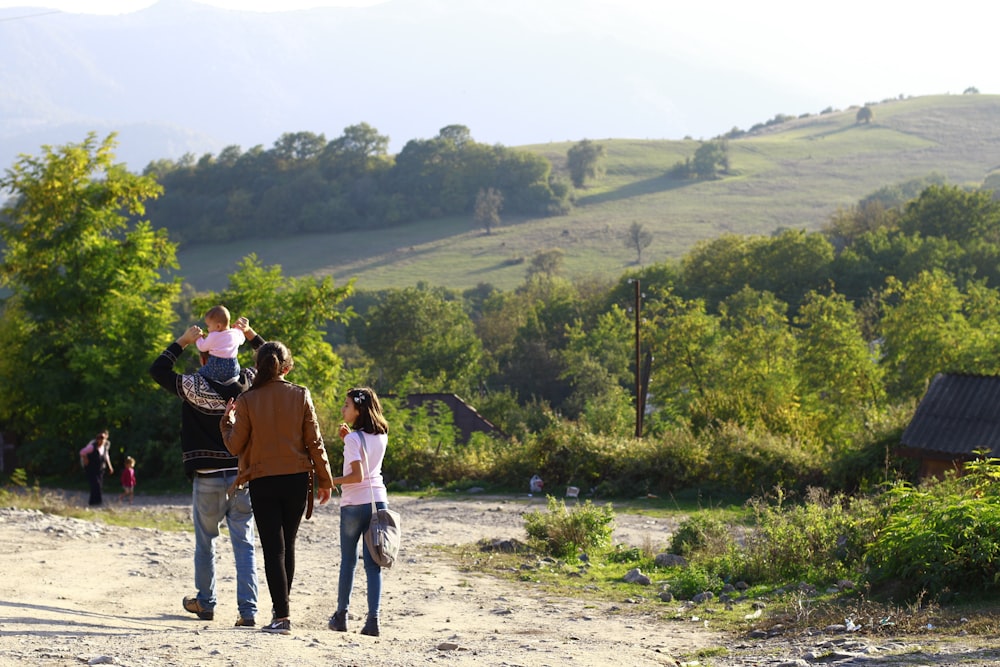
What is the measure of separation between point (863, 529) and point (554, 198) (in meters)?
125

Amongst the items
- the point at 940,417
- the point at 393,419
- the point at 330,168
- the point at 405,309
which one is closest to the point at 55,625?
the point at 940,417

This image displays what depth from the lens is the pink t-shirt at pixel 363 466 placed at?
7.75m

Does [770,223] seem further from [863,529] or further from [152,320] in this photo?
[863,529]

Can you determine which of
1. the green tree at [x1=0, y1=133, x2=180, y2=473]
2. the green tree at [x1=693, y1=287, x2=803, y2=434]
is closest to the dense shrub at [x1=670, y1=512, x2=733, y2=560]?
the green tree at [x1=693, y1=287, x2=803, y2=434]

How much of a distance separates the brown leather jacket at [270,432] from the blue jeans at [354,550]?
518 mm

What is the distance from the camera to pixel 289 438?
24.5ft

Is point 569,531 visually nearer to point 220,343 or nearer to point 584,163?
point 220,343

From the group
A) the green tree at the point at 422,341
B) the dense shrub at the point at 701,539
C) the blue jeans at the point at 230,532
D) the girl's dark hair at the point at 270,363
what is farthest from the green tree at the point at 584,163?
the girl's dark hair at the point at 270,363

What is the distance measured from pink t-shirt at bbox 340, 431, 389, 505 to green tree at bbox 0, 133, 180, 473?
20.5 m

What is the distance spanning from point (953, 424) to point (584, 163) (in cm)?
13056

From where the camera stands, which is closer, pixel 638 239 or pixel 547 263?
pixel 547 263

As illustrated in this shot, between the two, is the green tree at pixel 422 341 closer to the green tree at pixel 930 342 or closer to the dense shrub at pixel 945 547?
the green tree at pixel 930 342

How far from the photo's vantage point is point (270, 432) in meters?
7.44

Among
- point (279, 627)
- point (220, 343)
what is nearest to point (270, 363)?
point (220, 343)
